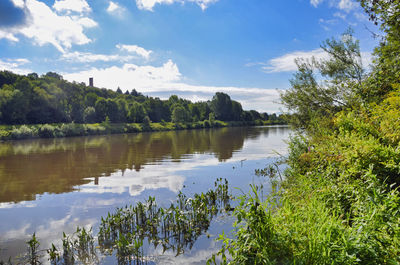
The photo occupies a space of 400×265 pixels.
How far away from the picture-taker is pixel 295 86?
2092cm

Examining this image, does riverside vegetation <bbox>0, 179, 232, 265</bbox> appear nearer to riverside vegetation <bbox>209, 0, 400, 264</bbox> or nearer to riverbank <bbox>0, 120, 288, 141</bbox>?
riverside vegetation <bbox>209, 0, 400, 264</bbox>

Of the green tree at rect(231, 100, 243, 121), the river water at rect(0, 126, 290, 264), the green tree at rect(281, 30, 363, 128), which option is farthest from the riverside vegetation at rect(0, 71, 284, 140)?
the green tree at rect(281, 30, 363, 128)

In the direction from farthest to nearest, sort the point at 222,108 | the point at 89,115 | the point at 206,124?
the point at 222,108 → the point at 206,124 → the point at 89,115

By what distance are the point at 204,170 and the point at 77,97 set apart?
87.9 m

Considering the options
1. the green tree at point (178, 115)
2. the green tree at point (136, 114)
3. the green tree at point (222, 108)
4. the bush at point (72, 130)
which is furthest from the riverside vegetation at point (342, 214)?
the green tree at point (222, 108)

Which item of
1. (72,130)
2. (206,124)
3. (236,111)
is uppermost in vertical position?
(236,111)

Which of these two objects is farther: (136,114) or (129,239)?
(136,114)

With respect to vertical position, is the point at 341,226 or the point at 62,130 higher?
the point at 62,130

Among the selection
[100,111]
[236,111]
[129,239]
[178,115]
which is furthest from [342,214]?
[236,111]

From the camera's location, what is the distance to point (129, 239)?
22.9 feet

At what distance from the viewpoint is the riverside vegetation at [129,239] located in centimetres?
624

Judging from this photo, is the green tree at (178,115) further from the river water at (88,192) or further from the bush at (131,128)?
the river water at (88,192)

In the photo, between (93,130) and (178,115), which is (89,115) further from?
(178,115)

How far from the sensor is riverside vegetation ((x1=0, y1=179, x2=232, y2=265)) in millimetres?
6238
